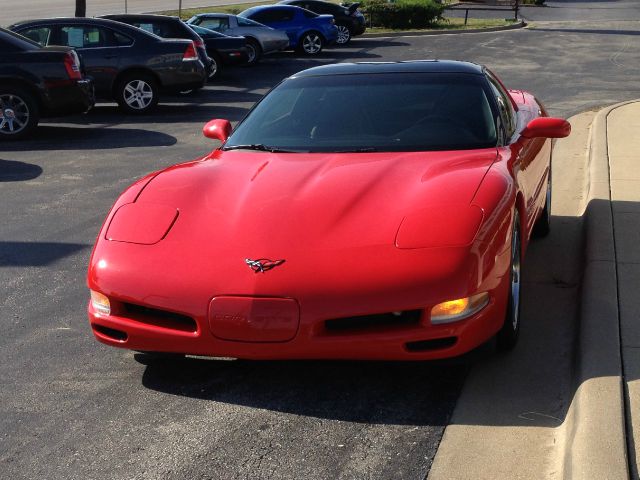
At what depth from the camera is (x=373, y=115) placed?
667cm

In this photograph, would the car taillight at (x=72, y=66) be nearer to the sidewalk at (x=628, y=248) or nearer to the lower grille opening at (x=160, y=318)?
the sidewalk at (x=628, y=248)

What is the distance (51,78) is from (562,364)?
439 inches

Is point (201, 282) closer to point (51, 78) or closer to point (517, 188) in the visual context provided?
point (517, 188)

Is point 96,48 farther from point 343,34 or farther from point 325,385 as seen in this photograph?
point 343,34

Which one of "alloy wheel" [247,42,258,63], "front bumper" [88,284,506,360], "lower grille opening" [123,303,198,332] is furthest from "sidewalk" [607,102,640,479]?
"alloy wheel" [247,42,258,63]

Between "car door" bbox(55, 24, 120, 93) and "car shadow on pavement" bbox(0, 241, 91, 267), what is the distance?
1000cm

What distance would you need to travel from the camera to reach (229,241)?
5.21 meters

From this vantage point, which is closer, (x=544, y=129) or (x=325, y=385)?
(x=325, y=385)

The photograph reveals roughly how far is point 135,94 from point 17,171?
241 inches

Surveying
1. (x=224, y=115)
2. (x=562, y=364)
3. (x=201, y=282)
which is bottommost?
(x=224, y=115)

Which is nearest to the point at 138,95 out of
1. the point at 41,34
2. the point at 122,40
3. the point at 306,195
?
the point at 122,40

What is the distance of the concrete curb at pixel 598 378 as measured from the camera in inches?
161

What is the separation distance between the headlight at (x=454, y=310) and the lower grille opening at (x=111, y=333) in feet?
4.86

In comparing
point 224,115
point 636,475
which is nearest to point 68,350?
point 636,475
